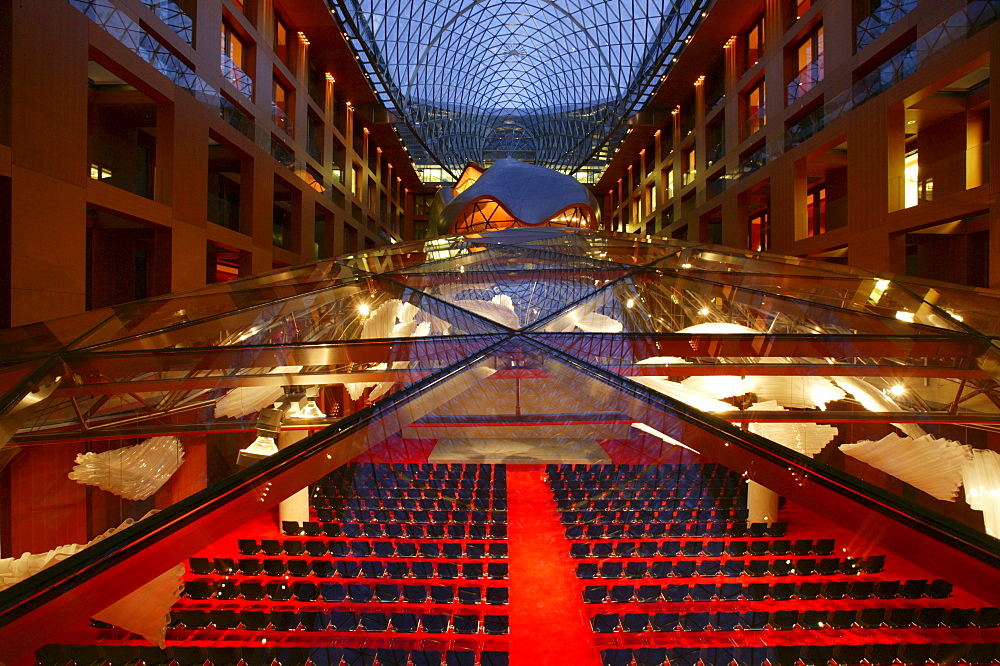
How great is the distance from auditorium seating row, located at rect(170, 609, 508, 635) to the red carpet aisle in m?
0.63

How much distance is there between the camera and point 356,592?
27.3ft

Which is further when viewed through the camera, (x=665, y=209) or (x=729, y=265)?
(x=665, y=209)

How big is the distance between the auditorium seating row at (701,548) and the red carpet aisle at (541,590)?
2.04 feet

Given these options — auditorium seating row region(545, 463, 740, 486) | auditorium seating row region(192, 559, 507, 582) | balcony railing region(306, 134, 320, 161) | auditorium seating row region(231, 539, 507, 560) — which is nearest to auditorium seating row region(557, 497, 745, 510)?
auditorium seating row region(545, 463, 740, 486)

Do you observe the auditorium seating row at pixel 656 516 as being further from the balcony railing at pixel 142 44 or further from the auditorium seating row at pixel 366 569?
the balcony railing at pixel 142 44

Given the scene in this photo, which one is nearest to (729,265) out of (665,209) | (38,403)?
(38,403)

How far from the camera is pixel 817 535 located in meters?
11.1

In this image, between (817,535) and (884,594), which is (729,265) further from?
(817,535)

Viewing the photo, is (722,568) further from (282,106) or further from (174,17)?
(282,106)

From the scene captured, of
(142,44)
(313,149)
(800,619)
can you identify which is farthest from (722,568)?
(313,149)

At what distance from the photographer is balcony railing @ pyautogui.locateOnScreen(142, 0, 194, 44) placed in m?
13.9

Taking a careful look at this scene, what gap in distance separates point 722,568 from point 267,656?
8.47 metres

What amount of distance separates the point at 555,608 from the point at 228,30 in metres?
23.7

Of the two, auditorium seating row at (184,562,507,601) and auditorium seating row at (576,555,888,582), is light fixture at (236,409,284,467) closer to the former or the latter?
auditorium seating row at (184,562,507,601)
